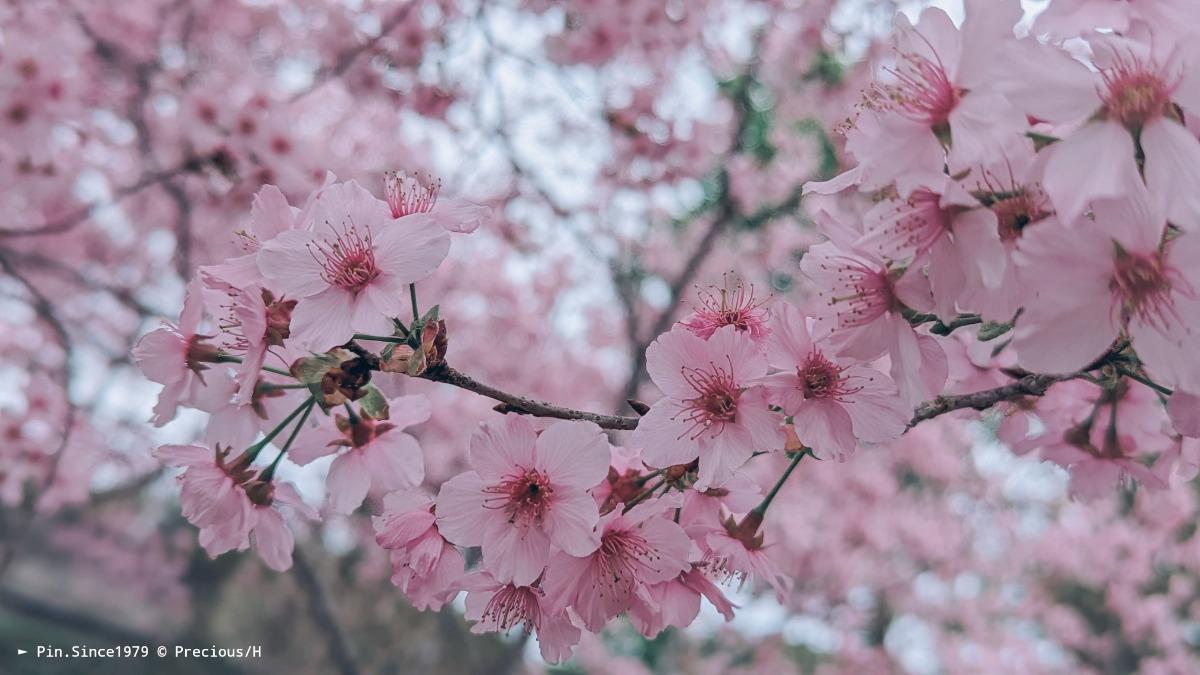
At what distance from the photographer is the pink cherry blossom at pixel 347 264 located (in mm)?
866

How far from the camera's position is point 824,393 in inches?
34.1

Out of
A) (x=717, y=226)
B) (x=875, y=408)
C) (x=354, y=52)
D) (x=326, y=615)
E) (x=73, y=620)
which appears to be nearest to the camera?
(x=875, y=408)

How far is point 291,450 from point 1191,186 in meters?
1.01

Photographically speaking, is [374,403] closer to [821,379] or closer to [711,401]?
[711,401]

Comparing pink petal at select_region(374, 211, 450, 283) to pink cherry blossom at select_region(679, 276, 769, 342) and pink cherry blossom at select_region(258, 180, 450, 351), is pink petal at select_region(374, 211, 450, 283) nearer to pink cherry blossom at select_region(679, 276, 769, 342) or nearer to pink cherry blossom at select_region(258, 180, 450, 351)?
pink cherry blossom at select_region(258, 180, 450, 351)

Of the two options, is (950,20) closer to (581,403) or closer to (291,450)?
(291,450)

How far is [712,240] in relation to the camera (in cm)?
400

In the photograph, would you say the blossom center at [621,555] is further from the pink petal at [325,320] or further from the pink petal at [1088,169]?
the pink petal at [1088,169]

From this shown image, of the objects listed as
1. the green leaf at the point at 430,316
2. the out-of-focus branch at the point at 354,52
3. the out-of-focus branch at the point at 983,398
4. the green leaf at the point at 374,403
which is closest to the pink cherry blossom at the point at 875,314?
the out-of-focus branch at the point at 983,398

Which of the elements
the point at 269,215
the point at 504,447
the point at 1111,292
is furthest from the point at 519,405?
the point at 1111,292

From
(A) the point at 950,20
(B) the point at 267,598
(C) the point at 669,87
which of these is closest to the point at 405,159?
(C) the point at 669,87

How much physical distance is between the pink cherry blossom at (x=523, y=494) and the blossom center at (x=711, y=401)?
10 cm

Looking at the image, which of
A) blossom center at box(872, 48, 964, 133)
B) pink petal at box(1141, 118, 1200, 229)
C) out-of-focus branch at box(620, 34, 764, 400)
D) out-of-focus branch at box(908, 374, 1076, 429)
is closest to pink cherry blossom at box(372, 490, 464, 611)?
out-of-focus branch at box(908, 374, 1076, 429)

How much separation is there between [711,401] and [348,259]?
44 cm
